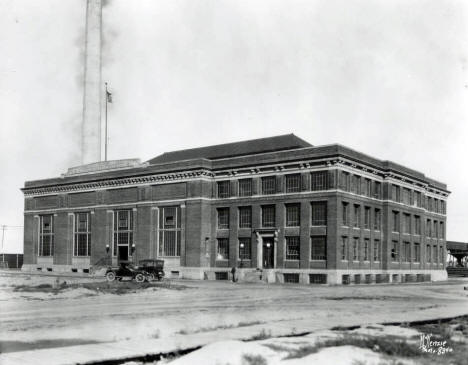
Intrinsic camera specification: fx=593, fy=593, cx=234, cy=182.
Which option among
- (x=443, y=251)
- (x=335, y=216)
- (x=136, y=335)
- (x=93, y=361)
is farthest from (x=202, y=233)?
(x=93, y=361)

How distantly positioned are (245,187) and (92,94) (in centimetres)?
2638

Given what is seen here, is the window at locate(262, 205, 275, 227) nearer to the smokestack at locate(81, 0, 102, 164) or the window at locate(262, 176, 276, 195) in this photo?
the window at locate(262, 176, 276, 195)

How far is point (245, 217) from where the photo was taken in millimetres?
54688

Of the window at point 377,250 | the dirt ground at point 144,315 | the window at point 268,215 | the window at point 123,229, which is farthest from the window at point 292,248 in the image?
the dirt ground at point 144,315

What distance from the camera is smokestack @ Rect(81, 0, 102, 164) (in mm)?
68062

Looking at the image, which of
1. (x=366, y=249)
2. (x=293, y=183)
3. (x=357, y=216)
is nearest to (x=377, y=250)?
(x=366, y=249)

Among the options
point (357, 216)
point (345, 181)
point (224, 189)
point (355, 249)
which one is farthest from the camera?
point (224, 189)

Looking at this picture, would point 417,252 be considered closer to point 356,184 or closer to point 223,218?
point 356,184

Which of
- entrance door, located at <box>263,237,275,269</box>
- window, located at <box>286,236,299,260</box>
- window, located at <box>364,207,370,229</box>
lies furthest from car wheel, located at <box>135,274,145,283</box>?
window, located at <box>364,207,370,229</box>

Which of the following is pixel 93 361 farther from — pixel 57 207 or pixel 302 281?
pixel 57 207

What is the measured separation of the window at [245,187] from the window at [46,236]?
Result: 90.6 feet

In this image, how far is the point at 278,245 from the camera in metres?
51.5

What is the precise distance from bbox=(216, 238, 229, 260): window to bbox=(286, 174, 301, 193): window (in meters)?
8.55

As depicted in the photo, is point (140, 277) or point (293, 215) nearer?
point (140, 277)
